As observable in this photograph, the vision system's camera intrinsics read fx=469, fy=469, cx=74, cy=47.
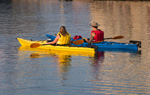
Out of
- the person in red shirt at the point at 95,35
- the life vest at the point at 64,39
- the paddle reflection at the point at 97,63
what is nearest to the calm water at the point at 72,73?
the paddle reflection at the point at 97,63

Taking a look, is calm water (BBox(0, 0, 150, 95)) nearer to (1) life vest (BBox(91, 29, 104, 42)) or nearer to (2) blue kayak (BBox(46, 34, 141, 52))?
(2) blue kayak (BBox(46, 34, 141, 52))

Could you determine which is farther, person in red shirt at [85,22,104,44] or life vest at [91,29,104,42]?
life vest at [91,29,104,42]

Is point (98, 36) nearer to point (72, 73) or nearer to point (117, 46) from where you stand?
point (117, 46)

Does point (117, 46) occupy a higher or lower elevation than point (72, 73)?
higher

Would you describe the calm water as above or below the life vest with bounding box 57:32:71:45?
below

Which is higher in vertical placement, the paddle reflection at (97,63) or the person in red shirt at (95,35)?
the person in red shirt at (95,35)

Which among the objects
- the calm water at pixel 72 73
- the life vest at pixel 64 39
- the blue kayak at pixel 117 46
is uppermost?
the life vest at pixel 64 39

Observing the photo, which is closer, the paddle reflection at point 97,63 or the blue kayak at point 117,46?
the paddle reflection at point 97,63

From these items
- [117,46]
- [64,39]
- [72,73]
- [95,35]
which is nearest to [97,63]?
[72,73]

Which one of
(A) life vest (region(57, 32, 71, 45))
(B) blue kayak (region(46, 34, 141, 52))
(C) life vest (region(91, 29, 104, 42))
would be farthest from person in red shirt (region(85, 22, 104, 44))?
(A) life vest (region(57, 32, 71, 45))

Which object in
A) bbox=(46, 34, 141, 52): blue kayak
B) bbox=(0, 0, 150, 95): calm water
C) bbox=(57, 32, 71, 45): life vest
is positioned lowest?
bbox=(0, 0, 150, 95): calm water

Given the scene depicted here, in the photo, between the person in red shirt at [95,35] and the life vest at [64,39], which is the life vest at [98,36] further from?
the life vest at [64,39]

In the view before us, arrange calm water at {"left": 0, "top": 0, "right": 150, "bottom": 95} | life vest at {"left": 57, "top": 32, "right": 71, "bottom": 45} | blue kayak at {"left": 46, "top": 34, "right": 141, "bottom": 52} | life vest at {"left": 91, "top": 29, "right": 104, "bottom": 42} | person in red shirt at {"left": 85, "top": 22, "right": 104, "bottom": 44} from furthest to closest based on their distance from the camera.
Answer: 1. life vest at {"left": 91, "top": 29, "right": 104, "bottom": 42}
2. person in red shirt at {"left": 85, "top": 22, "right": 104, "bottom": 44}
3. blue kayak at {"left": 46, "top": 34, "right": 141, "bottom": 52}
4. life vest at {"left": 57, "top": 32, "right": 71, "bottom": 45}
5. calm water at {"left": 0, "top": 0, "right": 150, "bottom": 95}

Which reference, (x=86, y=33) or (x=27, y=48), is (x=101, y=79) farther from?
(x=86, y=33)
